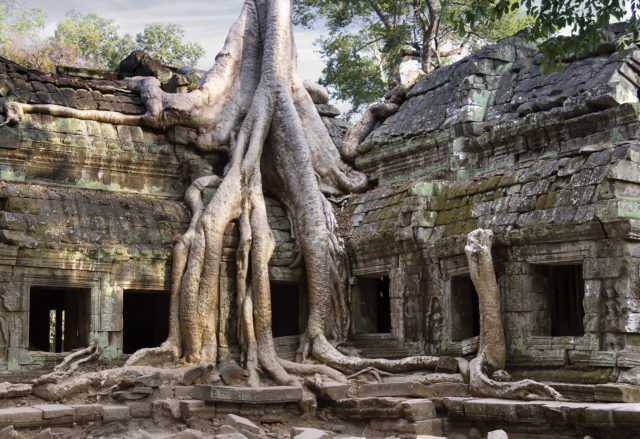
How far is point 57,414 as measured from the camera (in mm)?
9148

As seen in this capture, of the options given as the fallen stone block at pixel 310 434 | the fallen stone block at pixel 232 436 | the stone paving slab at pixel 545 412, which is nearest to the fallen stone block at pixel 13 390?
the fallen stone block at pixel 232 436

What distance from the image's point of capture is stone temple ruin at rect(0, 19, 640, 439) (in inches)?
358

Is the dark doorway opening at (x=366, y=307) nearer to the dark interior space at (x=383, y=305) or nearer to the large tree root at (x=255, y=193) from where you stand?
the large tree root at (x=255, y=193)

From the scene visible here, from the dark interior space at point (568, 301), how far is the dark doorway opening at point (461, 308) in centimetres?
98

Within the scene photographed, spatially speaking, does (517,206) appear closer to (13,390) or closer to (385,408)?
(385,408)

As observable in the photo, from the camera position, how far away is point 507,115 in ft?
37.7

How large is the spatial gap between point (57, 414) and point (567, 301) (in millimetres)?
5801

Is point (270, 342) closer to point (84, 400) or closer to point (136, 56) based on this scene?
point (84, 400)

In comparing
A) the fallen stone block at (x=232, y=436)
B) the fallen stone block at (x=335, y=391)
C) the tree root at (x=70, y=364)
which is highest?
the tree root at (x=70, y=364)

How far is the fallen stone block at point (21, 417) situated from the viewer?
8748 millimetres

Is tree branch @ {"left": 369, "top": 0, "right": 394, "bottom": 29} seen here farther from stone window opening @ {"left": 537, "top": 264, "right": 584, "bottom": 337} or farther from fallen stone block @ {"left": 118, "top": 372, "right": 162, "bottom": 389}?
fallen stone block @ {"left": 118, "top": 372, "right": 162, "bottom": 389}

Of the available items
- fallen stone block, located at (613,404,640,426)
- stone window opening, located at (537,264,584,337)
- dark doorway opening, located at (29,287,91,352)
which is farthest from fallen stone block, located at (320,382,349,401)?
fallen stone block, located at (613,404,640,426)

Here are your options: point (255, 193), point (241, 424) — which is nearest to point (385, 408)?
point (241, 424)

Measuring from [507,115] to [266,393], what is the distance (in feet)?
14.5
